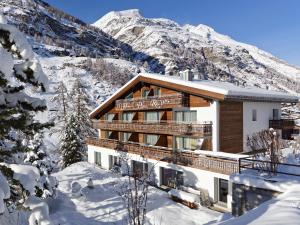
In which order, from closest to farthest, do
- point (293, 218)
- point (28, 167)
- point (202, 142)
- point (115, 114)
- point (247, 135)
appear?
point (293, 218) < point (28, 167) < point (202, 142) < point (247, 135) < point (115, 114)

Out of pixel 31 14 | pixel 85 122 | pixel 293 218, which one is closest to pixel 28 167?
pixel 293 218

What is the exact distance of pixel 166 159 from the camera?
2448 cm

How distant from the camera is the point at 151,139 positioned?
2928 cm

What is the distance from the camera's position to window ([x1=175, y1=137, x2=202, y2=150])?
24.1m

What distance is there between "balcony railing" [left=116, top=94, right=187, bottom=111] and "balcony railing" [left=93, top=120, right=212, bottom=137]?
1486mm

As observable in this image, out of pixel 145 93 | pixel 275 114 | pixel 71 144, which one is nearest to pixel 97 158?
pixel 71 144

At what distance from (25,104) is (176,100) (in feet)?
57.9

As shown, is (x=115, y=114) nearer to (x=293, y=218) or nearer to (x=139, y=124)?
(x=139, y=124)

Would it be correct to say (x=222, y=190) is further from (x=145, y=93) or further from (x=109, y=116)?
(x=109, y=116)

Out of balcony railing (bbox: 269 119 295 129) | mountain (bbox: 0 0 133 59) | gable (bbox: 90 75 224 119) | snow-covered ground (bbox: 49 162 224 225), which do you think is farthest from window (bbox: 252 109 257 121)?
mountain (bbox: 0 0 133 59)

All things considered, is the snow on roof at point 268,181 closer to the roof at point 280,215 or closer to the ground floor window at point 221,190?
the roof at point 280,215

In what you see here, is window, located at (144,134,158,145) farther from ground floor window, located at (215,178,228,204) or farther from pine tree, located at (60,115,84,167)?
pine tree, located at (60,115,84,167)

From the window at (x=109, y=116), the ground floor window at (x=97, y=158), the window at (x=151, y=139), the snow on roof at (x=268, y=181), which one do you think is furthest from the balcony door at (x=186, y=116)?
the ground floor window at (x=97, y=158)

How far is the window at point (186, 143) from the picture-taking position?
24.1 meters
